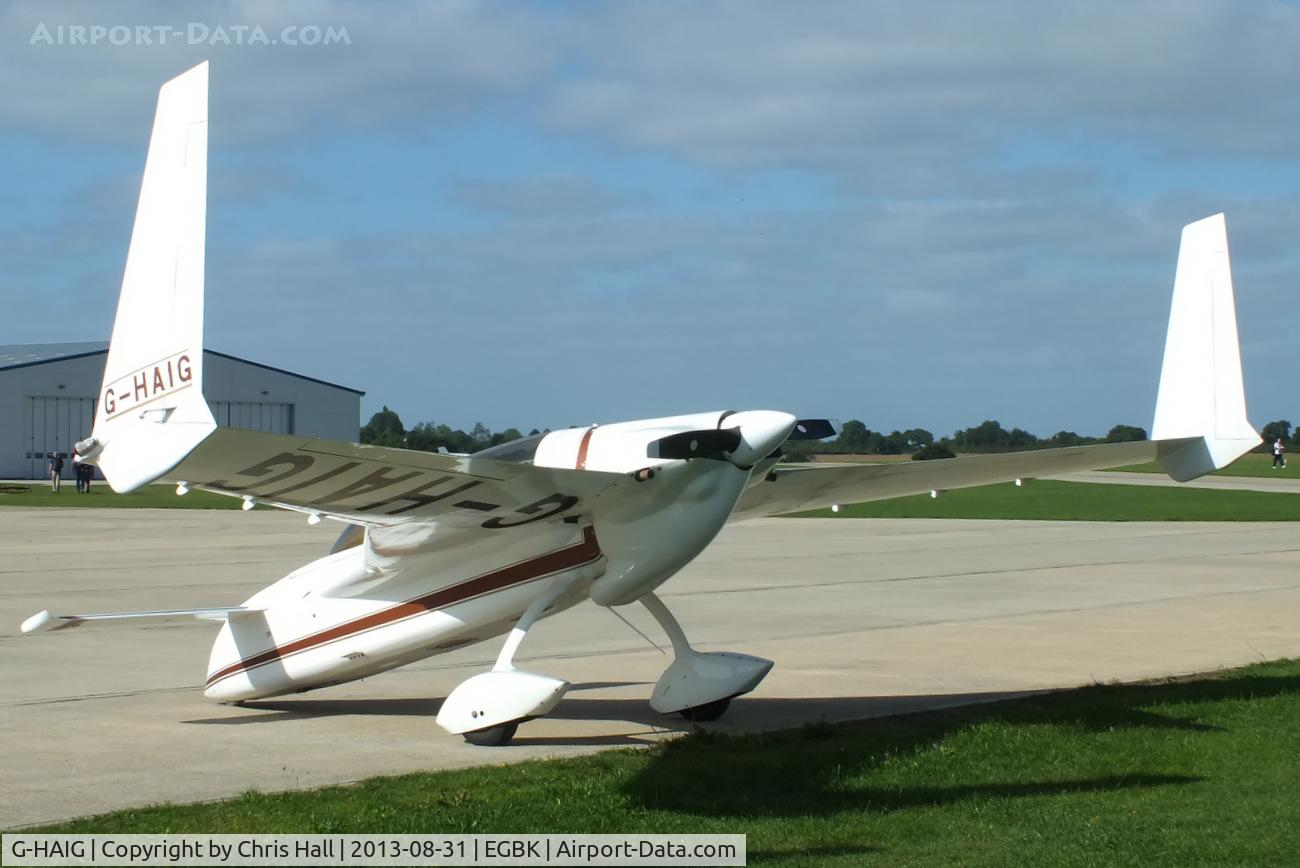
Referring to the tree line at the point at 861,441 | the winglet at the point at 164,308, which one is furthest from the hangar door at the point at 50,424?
the winglet at the point at 164,308

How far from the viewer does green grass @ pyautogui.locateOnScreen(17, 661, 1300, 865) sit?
7141 millimetres

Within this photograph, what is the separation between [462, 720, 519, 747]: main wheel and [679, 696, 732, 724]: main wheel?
155 cm

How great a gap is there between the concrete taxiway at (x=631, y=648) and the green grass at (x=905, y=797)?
2.67 ft

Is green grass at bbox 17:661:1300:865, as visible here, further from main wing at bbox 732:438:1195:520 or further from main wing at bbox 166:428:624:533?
main wing at bbox 732:438:1195:520

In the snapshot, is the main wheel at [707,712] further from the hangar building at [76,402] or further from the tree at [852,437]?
the hangar building at [76,402]

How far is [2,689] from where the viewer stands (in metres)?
11.8

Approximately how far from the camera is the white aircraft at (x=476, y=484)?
696 cm

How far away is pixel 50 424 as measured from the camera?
73.2m

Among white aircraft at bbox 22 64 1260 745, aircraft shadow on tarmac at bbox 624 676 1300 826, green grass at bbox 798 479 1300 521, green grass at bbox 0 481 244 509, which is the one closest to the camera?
white aircraft at bbox 22 64 1260 745

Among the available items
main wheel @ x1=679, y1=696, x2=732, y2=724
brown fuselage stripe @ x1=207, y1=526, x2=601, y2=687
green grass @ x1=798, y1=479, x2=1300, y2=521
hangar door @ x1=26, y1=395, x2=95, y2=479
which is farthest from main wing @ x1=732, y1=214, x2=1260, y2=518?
hangar door @ x1=26, y1=395, x2=95, y2=479

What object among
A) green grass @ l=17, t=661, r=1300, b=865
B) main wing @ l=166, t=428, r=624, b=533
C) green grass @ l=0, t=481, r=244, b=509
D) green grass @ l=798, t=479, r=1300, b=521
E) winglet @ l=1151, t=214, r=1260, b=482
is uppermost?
winglet @ l=1151, t=214, r=1260, b=482

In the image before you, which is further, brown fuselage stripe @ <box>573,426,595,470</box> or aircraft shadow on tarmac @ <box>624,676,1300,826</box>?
brown fuselage stripe @ <box>573,426,595,470</box>

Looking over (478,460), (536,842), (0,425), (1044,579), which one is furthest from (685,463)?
(0,425)

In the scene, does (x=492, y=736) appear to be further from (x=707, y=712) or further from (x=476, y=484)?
(x=476, y=484)
